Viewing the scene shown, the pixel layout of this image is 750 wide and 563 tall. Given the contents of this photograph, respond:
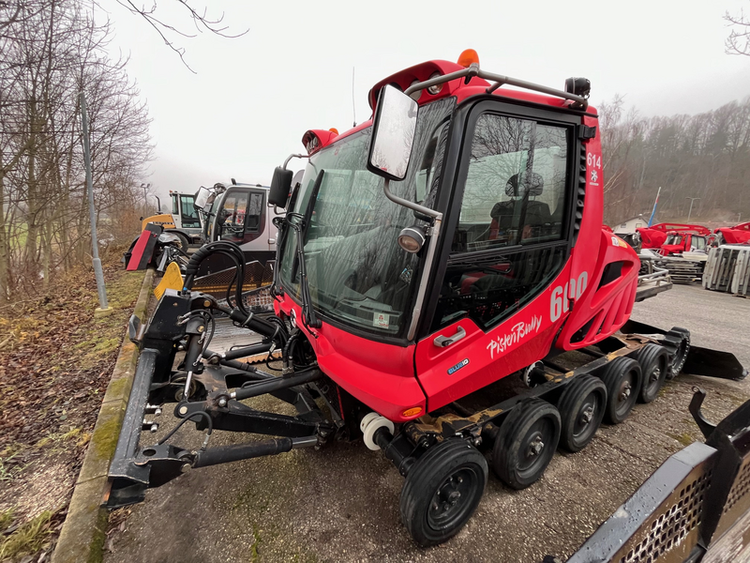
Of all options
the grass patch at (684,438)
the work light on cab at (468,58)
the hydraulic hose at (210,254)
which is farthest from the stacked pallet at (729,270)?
the hydraulic hose at (210,254)

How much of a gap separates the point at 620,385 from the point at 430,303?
2.48m

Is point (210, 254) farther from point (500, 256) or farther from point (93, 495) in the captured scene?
point (500, 256)

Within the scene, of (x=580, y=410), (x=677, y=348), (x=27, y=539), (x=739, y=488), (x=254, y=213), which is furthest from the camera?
(x=254, y=213)

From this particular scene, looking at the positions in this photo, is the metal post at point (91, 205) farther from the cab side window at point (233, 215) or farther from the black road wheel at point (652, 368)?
the black road wheel at point (652, 368)

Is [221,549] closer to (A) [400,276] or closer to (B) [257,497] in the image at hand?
(B) [257,497]

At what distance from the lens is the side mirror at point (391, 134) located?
1447mm

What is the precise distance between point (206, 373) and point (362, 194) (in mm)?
1815

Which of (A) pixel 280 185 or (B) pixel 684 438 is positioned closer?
(A) pixel 280 185

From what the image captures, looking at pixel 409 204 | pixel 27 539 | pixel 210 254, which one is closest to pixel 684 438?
pixel 409 204

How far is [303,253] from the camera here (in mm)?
2520

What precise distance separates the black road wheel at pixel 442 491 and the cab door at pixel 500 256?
1.10 ft

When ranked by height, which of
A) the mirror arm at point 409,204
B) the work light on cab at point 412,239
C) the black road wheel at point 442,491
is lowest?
the black road wheel at point 442,491

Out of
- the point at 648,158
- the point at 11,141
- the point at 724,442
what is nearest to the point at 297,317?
the point at 724,442

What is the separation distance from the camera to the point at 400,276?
1.91 meters
